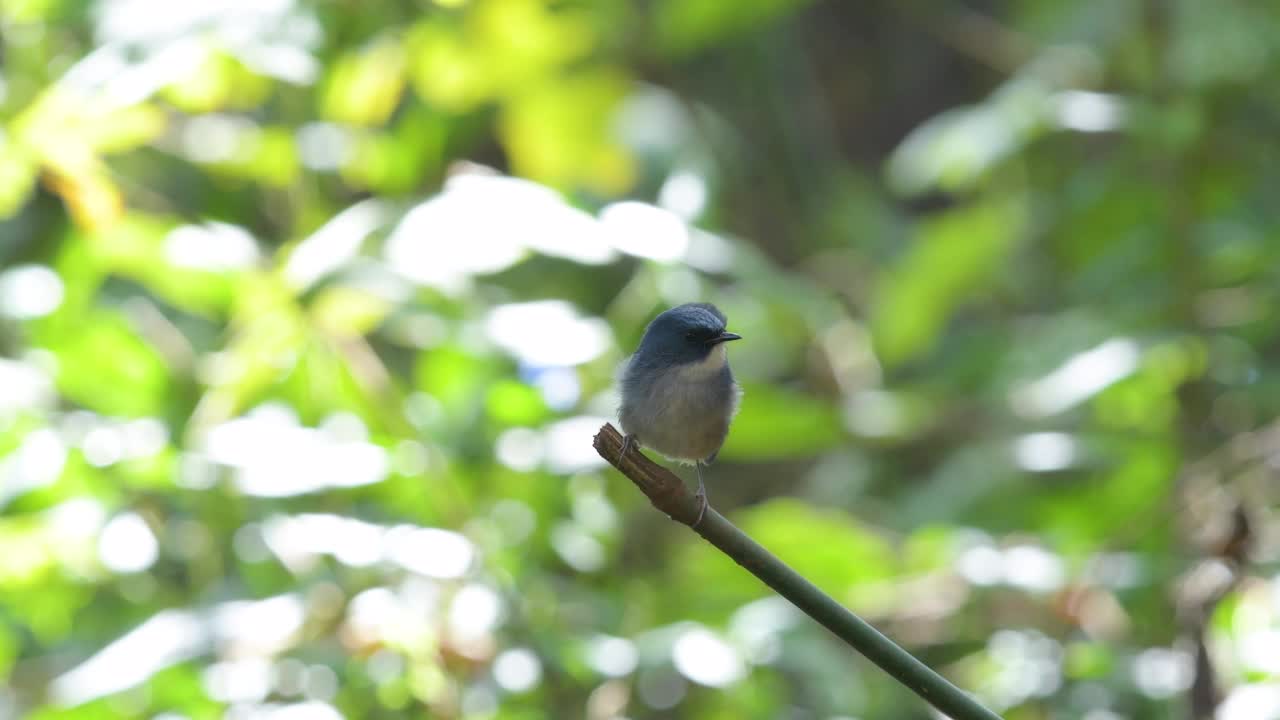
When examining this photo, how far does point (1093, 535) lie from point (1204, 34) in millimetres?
1096

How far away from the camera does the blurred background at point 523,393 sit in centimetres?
239

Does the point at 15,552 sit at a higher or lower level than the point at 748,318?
lower

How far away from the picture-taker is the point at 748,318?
9.29 feet

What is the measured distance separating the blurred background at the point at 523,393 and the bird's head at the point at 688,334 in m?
0.94

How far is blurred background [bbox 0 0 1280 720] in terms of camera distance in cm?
239

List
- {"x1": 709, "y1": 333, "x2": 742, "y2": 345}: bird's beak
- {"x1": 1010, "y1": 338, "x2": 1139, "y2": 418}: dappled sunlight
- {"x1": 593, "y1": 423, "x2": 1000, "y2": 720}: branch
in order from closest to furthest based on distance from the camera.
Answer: {"x1": 593, "y1": 423, "x2": 1000, "y2": 720}: branch < {"x1": 709, "y1": 333, "x2": 742, "y2": 345}: bird's beak < {"x1": 1010, "y1": 338, "x2": 1139, "y2": 418}: dappled sunlight

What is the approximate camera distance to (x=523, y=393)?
2465 mm

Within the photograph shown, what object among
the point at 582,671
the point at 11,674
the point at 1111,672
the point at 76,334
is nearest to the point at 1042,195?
the point at 1111,672

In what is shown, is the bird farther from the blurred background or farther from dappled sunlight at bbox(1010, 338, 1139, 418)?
dappled sunlight at bbox(1010, 338, 1139, 418)

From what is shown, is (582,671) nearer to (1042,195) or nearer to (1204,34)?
(1204,34)

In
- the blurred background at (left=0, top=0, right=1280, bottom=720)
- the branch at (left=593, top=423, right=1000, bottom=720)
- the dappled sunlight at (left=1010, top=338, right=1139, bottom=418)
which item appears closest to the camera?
the branch at (left=593, top=423, right=1000, bottom=720)

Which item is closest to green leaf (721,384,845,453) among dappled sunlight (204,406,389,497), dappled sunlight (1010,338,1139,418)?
dappled sunlight (1010,338,1139,418)

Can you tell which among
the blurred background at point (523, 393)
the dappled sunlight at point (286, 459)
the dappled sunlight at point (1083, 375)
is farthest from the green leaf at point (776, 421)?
the dappled sunlight at point (286, 459)

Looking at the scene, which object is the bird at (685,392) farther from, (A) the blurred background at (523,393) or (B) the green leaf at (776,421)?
(B) the green leaf at (776,421)
